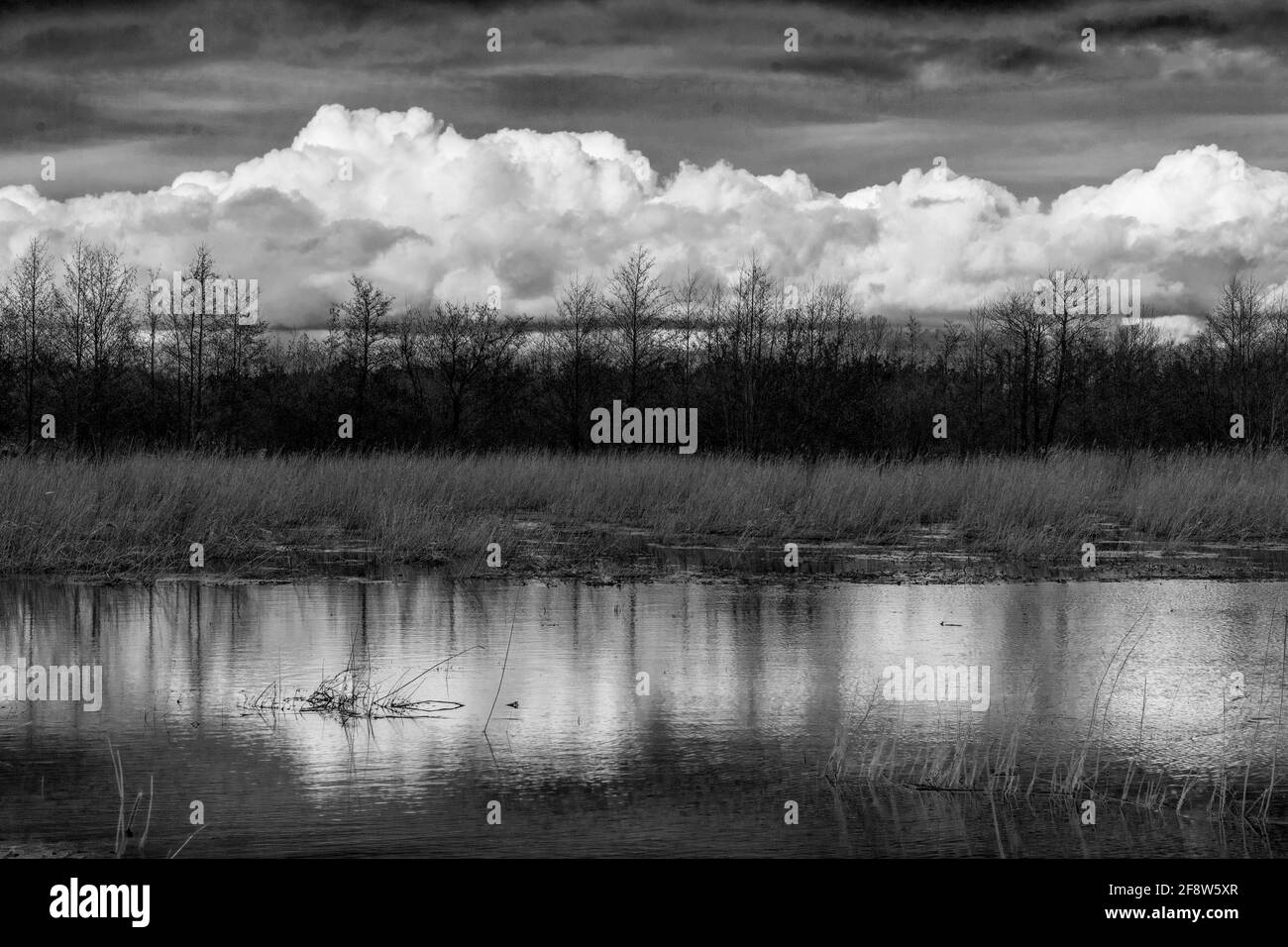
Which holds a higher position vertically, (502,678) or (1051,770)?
(502,678)

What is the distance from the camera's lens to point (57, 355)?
119 feet

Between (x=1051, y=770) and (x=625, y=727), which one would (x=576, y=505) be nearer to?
(x=625, y=727)

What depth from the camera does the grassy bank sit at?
1800cm

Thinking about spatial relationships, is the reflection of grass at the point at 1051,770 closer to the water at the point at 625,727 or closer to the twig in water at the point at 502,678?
the water at the point at 625,727

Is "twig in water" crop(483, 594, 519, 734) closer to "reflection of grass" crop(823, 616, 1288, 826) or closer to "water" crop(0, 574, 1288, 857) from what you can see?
"water" crop(0, 574, 1288, 857)

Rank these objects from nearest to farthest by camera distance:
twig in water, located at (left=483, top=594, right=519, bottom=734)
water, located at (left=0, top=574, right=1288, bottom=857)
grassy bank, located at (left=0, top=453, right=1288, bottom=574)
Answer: water, located at (left=0, top=574, right=1288, bottom=857), twig in water, located at (left=483, top=594, right=519, bottom=734), grassy bank, located at (left=0, top=453, right=1288, bottom=574)

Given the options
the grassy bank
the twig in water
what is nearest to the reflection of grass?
the twig in water

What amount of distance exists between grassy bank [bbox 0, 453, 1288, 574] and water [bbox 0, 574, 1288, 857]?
171 inches

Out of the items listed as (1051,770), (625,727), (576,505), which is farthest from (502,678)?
(576,505)

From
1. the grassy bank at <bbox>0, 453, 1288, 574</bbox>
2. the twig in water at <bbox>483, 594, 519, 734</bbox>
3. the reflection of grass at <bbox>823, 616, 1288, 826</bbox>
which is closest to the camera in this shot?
the reflection of grass at <bbox>823, 616, 1288, 826</bbox>

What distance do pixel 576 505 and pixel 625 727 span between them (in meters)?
16.4

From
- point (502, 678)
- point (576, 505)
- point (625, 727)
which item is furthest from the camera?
point (576, 505)

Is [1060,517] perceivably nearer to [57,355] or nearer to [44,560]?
[44,560]

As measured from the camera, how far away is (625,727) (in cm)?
795
